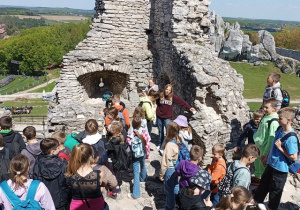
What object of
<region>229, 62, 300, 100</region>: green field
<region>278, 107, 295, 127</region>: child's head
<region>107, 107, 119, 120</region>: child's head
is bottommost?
<region>229, 62, 300, 100</region>: green field

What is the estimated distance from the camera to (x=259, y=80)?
31.4 m

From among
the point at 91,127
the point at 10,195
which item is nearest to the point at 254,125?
the point at 91,127

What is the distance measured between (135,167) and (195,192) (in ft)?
5.59

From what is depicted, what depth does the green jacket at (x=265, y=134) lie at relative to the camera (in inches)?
191

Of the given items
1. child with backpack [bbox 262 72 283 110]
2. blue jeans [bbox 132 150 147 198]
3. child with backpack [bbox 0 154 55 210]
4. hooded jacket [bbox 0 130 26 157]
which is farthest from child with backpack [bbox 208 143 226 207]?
hooded jacket [bbox 0 130 26 157]

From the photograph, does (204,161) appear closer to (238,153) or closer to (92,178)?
(238,153)

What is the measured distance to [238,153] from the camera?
6.08 metres

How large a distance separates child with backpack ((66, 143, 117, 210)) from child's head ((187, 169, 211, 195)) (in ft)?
4.12

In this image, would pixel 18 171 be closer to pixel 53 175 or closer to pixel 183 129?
pixel 53 175

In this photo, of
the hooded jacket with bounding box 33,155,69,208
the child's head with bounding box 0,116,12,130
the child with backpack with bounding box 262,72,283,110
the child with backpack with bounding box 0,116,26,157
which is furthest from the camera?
the child with backpack with bounding box 262,72,283,110

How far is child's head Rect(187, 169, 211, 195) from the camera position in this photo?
3.95 metres

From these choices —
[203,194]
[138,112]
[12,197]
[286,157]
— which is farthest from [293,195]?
[12,197]

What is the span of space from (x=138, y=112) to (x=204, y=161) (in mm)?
2064

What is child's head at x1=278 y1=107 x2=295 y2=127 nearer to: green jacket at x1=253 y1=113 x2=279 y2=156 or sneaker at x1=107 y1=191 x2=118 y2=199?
green jacket at x1=253 y1=113 x2=279 y2=156
